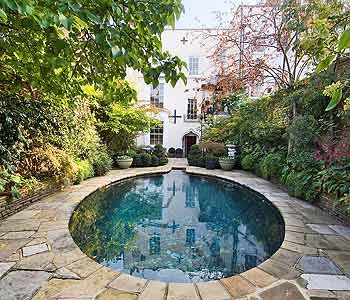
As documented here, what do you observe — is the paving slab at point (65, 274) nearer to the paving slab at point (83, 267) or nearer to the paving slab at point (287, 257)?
the paving slab at point (83, 267)

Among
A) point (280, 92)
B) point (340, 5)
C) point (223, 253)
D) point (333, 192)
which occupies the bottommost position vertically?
point (223, 253)

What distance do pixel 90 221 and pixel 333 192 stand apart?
5117mm

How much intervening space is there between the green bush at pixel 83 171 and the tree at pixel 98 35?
5292 millimetres

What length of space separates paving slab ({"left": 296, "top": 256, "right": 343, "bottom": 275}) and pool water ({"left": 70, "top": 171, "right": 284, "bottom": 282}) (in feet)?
2.20

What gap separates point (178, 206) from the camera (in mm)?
6922

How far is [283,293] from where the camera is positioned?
2.61 meters

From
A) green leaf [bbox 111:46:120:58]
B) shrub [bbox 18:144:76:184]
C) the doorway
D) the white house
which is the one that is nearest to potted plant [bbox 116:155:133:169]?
shrub [bbox 18:144:76:184]

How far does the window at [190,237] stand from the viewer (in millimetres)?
4549

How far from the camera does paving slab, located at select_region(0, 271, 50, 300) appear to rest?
8.07 ft

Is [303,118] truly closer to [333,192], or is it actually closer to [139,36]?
[333,192]

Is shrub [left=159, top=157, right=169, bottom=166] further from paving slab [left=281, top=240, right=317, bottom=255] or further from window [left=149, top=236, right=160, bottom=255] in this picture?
paving slab [left=281, top=240, right=317, bottom=255]

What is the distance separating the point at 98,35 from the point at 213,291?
2.59 metres

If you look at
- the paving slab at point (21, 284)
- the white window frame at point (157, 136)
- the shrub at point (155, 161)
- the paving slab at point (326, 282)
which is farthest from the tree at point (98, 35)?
the white window frame at point (157, 136)

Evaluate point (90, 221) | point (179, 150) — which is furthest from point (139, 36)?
point (179, 150)
